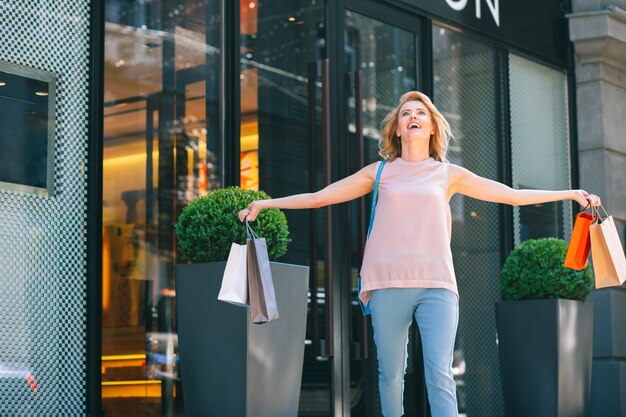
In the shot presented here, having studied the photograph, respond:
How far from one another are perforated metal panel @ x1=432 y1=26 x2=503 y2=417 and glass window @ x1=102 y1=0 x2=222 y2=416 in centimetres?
248

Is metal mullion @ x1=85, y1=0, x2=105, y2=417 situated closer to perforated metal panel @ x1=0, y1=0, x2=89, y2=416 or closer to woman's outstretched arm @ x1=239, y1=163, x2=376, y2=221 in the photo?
perforated metal panel @ x1=0, y1=0, x2=89, y2=416

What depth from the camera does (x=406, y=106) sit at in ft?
16.5

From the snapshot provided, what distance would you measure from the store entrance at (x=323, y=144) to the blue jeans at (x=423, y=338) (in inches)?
85.0

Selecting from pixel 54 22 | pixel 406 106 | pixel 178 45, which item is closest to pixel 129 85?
pixel 178 45

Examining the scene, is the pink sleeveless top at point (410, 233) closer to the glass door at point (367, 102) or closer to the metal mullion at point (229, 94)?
the metal mullion at point (229, 94)

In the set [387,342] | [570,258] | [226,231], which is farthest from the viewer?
[226,231]

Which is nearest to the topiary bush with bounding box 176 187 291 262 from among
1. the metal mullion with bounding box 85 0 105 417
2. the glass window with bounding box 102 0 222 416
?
the metal mullion with bounding box 85 0 105 417

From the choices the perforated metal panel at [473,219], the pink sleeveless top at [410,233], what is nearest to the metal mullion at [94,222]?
the pink sleeveless top at [410,233]

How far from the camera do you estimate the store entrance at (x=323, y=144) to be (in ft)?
23.7

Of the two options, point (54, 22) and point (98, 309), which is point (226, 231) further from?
point (54, 22)

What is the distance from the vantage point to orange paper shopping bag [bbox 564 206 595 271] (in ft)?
17.1

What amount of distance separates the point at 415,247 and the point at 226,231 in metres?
1.23

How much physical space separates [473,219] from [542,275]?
4.61 feet

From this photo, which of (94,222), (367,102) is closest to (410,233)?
(94,222)
